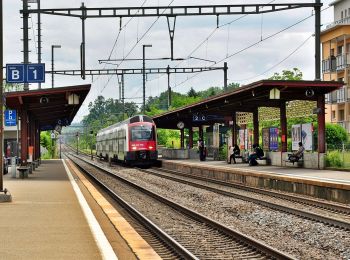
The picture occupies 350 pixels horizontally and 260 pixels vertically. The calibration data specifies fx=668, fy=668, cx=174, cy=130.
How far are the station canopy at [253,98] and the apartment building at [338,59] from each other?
11.0m

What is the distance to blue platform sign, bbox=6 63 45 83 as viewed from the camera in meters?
24.0

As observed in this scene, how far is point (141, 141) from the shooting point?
43375mm

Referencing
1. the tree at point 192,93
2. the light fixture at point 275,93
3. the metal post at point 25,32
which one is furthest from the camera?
the tree at point 192,93

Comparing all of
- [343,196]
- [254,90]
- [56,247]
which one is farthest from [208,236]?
[254,90]

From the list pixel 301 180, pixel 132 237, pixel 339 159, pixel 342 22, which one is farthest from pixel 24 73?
pixel 342 22

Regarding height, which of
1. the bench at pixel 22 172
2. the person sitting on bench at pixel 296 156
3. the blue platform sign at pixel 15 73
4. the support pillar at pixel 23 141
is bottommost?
the bench at pixel 22 172

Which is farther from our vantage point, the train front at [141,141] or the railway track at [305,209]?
the train front at [141,141]

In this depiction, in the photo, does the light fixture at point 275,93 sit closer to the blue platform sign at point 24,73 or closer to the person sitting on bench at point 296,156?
the person sitting on bench at point 296,156

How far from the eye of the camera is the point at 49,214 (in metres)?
13.7

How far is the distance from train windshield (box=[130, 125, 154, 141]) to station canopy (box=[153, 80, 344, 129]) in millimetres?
1996

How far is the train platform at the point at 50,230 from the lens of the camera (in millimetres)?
8781

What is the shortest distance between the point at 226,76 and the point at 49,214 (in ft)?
101

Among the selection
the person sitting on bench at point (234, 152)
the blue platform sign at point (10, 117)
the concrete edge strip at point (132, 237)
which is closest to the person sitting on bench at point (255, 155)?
the person sitting on bench at point (234, 152)

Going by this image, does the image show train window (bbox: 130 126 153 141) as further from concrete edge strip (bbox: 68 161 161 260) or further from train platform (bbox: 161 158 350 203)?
concrete edge strip (bbox: 68 161 161 260)
